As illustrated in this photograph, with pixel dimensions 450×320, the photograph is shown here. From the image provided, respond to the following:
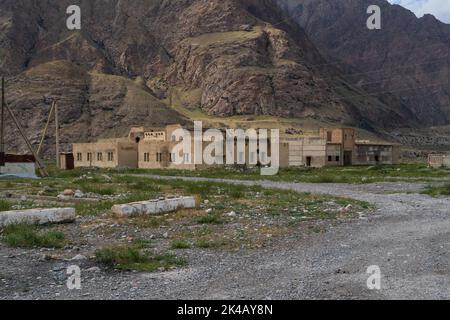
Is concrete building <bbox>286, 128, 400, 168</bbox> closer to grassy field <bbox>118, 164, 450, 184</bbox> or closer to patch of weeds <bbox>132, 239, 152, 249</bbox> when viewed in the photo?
grassy field <bbox>118, 164, 450, 184</bbox>

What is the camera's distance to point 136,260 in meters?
10.9

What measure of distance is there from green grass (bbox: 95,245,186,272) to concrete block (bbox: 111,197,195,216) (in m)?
5.83

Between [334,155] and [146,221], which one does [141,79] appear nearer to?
[334,155]

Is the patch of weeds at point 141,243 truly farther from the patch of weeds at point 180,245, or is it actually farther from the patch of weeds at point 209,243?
the patch of weeds at point 209,243

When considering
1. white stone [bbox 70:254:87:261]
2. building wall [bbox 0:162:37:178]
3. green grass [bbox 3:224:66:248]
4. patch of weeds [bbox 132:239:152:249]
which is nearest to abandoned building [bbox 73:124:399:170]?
building wall [bbox 0:162:37:178]

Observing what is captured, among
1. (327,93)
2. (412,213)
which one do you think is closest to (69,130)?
(327,93)

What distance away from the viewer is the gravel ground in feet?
28.1

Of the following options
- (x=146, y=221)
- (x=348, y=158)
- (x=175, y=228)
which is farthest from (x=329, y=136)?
(x=175, y=228)

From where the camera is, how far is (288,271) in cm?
1009

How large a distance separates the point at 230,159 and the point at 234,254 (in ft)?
183

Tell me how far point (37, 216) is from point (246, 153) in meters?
55.2

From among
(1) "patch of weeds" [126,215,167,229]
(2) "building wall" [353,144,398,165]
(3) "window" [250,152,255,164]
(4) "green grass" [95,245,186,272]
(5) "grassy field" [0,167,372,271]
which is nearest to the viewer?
(4) "green grass" [95,245,186,272]
